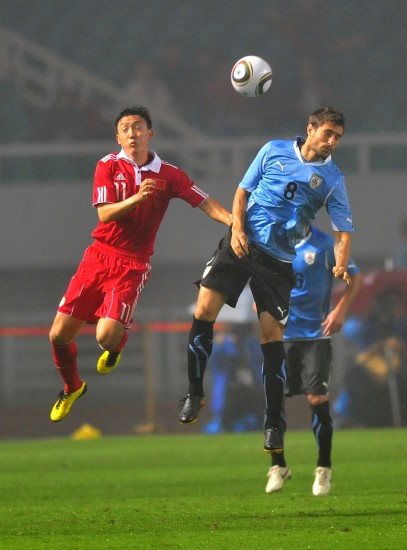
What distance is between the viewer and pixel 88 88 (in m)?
20.3

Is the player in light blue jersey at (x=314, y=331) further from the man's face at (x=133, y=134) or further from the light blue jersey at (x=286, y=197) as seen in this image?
the man's face at (x=133, y=134)

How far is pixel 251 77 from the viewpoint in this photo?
23.6ft

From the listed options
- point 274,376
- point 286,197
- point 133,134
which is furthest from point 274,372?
point 133,134

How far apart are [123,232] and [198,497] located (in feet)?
5.61

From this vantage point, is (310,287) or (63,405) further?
(310,287)

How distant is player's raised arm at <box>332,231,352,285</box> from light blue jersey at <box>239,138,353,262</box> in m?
0.05

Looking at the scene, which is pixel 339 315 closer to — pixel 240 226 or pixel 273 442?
pixel 240 226

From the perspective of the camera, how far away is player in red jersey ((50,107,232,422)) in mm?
7191

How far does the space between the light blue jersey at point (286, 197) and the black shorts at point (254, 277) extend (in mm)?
70

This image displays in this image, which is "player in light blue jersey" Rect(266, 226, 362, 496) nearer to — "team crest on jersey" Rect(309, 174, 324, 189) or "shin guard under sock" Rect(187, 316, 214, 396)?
"team crest on jersey" Rect(309, 174, 324, 189)

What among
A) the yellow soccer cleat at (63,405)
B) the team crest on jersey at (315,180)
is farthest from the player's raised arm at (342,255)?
the yellow soccer cleat at (63,405)

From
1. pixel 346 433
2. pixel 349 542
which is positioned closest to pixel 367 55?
pixel 346 433

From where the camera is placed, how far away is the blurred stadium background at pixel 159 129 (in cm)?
1806

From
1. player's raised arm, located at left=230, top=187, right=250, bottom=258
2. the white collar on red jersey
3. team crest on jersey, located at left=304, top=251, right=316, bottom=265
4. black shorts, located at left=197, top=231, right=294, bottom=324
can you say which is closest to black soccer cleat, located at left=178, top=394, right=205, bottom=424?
black shorts, located at left=197, top=231, right=294, bottom=324
